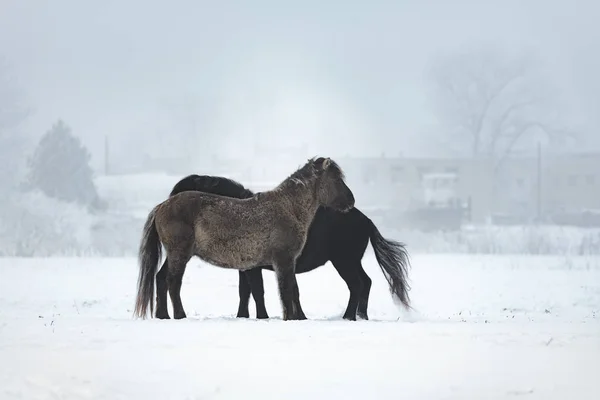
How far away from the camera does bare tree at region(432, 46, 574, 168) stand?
94750 millimetres

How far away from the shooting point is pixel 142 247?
12.1 m

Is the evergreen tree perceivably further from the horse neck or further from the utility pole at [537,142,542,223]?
the horse neck

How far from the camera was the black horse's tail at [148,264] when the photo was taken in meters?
11.9

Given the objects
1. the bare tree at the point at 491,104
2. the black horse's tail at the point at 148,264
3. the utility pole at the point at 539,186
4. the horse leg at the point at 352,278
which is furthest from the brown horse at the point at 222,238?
the bare tree at the point at 491,104

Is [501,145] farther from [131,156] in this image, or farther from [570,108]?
[131,156]

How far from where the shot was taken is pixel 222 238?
11.7 metres

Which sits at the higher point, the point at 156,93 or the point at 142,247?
→ the point at 156,93

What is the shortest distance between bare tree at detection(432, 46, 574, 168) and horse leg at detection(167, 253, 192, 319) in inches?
3180

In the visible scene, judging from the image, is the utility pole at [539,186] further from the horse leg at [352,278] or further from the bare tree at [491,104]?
the horse leg at [352,278]

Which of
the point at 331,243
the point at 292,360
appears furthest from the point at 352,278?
the point at 292,360

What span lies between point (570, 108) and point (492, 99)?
1680cm

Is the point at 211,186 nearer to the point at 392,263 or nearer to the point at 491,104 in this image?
the point at 392,263

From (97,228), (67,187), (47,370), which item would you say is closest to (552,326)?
(47,370)

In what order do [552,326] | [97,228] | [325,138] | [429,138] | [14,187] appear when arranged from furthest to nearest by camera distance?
[325,138] → [429,138] → [14,187] → [97,228] → [552,326]
